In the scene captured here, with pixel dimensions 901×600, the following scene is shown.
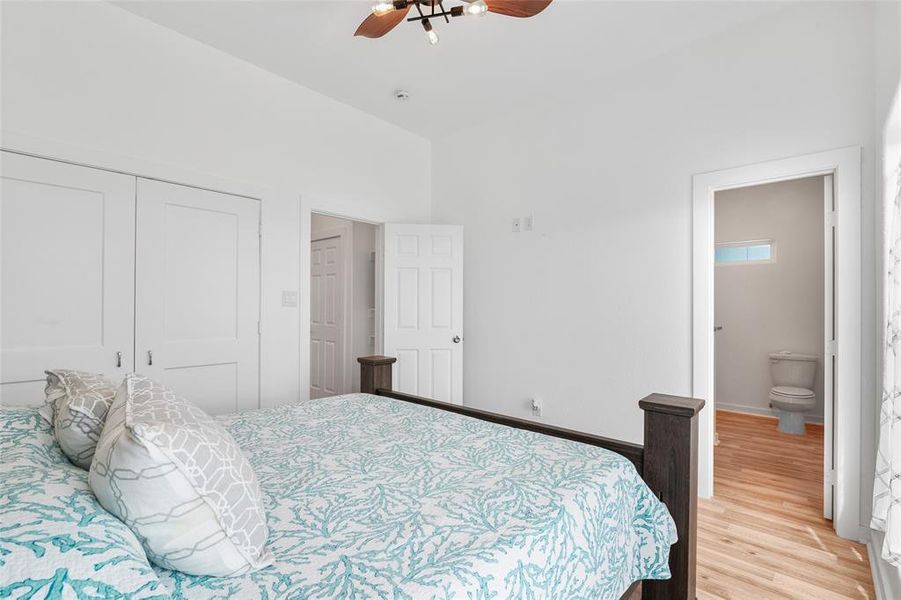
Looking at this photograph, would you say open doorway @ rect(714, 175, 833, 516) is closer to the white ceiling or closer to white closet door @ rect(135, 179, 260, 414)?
the white ceiling

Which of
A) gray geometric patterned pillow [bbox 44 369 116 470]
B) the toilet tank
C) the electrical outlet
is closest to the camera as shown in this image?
gray geometric patterned pillow [bbox 44 369 116 470]

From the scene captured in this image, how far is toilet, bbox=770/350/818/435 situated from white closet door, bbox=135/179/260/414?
465 cm

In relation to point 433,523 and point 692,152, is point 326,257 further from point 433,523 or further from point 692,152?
point 433,523

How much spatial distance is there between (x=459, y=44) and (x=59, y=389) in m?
2.77

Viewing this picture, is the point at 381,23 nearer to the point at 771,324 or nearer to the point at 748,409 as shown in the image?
the point at 771,324

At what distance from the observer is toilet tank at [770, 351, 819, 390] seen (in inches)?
170

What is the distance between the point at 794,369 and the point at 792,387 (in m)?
0.21

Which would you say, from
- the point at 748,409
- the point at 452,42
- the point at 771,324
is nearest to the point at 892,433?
the point at 452,42

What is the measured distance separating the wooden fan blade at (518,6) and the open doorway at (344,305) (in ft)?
8.81

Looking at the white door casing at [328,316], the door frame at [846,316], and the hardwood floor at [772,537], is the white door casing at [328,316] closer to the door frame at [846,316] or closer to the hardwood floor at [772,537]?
the hardwood floor at [772,537]

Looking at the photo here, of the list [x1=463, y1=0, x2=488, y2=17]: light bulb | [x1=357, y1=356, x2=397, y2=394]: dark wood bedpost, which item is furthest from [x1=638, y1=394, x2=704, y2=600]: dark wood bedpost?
[x1=463, y1=0, x2=488, y2=17]: light bulb

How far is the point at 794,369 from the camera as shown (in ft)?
14.3

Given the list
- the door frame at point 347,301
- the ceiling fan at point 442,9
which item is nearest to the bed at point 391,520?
the ceiling fan at point 442,9

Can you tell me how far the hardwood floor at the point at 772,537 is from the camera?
6.18ft
